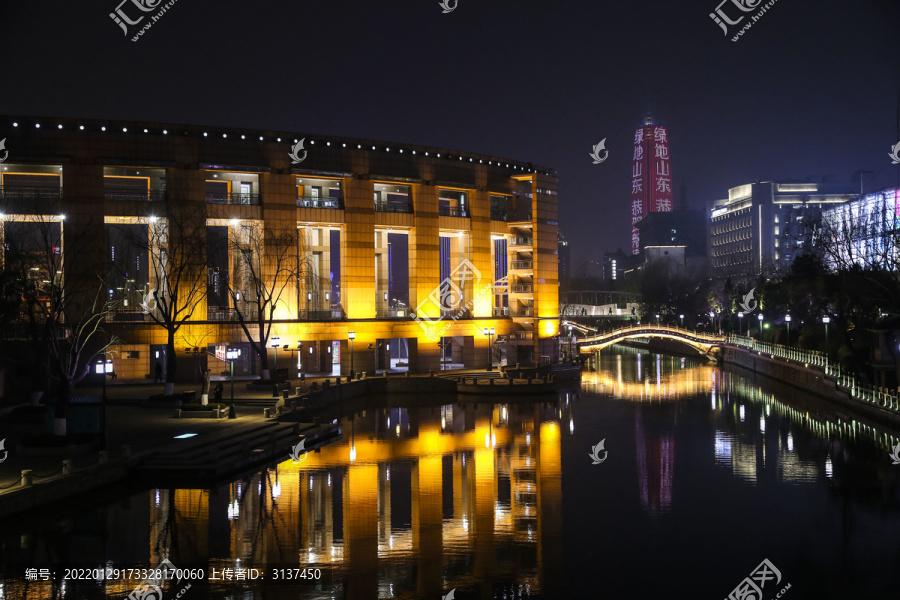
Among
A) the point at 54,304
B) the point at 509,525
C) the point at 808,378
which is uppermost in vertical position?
the point at 54,304

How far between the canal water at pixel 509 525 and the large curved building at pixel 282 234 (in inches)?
729

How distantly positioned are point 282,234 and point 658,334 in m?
50.3

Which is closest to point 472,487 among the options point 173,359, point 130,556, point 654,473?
point 654,473

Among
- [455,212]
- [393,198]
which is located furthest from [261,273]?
[455,212]

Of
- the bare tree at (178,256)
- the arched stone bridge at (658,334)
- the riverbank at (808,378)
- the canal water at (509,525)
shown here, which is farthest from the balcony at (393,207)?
the arched stone bridge at (658,334)

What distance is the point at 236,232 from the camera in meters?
52.7

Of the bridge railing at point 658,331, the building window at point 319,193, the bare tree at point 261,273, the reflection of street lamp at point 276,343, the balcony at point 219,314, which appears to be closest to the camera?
the reflection of street lamp at point 276,343

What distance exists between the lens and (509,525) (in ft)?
71.0

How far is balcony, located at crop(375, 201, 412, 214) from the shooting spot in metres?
58.2

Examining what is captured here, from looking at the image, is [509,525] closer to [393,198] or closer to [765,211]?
[393,198]

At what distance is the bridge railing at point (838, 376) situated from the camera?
124 feet

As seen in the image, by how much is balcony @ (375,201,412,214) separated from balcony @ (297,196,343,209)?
10.2 ft

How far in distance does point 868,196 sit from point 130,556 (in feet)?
377

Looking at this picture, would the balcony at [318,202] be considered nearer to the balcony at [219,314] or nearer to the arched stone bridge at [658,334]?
the balcony at [219,314]
